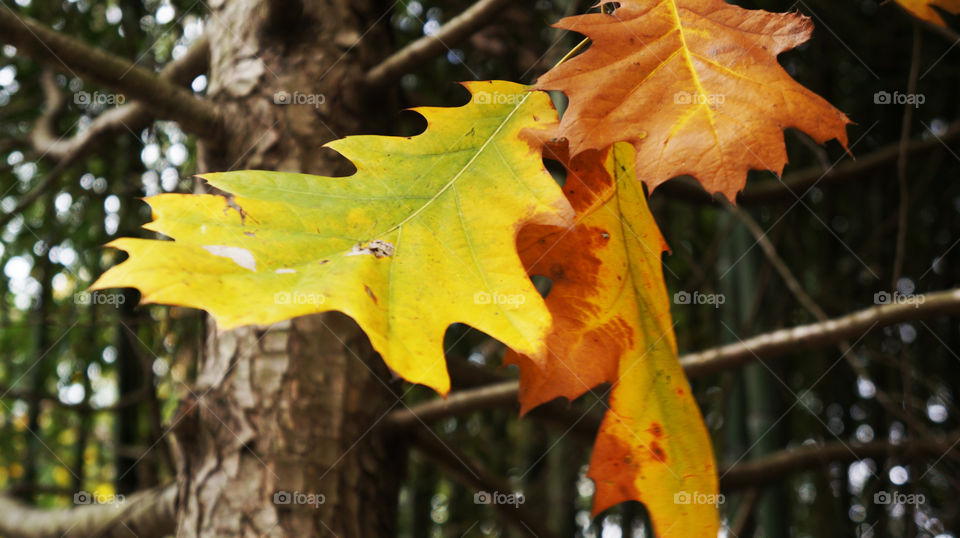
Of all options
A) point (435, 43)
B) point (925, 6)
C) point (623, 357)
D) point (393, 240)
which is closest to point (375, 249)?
point (393, 240)

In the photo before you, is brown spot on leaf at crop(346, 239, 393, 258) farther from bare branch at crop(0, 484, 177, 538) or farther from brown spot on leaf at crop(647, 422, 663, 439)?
bare branch at crop(0, 484, 177, 538)

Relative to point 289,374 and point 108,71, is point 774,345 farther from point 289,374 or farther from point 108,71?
point 108,71

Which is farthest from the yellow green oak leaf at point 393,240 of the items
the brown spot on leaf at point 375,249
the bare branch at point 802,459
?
the bare branch at point 802,459

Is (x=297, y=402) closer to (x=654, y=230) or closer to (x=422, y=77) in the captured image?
(x=654, y=230)

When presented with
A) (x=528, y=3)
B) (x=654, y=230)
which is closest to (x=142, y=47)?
(x=528, y=3)

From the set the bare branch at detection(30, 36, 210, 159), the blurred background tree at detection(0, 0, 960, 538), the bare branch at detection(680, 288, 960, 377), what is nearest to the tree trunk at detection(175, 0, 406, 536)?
the blurred background tree at detection(0, 0, 960, 538)

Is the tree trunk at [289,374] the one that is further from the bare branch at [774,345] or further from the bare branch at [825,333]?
the bare branch at [825,333]
